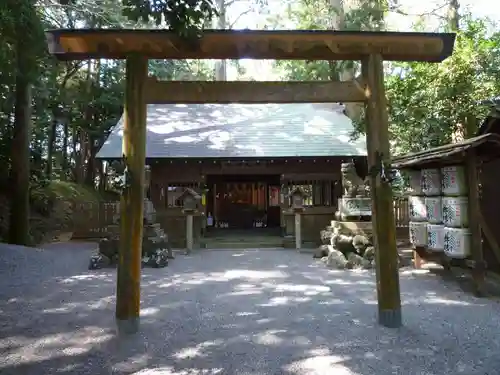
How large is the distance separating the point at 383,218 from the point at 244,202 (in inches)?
518

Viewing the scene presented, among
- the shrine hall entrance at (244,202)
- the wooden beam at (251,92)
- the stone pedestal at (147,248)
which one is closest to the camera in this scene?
the wooden beam at (251,92)

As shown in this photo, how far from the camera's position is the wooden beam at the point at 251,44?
13.9ft

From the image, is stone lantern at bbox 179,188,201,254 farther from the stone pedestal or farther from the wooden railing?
the wooden railing

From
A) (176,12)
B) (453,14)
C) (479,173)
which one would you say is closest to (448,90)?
(479,173)

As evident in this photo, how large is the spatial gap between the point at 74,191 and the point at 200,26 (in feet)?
53.0

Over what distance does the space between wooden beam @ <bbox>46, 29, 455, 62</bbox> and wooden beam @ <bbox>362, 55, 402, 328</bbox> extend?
49 cm

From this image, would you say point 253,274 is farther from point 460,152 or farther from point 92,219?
point 92,219

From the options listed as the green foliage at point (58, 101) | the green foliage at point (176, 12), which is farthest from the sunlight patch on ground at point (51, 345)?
the green foliage at point (58, 101)

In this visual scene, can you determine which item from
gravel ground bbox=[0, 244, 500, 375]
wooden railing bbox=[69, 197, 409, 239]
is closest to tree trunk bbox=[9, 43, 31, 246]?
wooden railing bbox=[69, 197, 409, 239]

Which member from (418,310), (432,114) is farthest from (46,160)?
(418,310)

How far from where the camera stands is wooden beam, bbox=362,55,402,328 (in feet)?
14.4

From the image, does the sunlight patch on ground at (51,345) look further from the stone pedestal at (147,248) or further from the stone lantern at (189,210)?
the stone lantern at (189,210)

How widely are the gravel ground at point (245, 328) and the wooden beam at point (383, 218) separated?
0.29 metres

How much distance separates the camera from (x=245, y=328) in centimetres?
452
